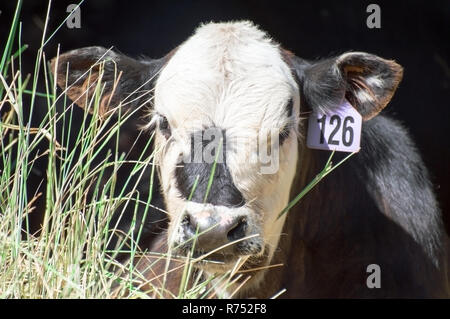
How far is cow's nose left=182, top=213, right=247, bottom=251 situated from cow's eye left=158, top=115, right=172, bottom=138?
529mm

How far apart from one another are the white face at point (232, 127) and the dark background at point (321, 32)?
1.40 m

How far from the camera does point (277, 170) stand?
3.44 metres

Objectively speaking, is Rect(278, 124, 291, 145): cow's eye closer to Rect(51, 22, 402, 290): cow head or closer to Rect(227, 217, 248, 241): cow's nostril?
Rect(51, 22, 402, 290): cow head

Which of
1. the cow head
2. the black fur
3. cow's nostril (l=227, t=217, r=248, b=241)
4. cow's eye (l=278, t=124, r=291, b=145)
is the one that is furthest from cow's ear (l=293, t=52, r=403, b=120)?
cow's nostril (l=227, t=217, r=248, b=241)

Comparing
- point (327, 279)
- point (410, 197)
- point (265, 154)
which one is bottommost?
point (327, 279)

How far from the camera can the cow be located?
3191 mm

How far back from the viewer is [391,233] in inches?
156

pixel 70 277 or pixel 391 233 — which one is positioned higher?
pixel 70 277
